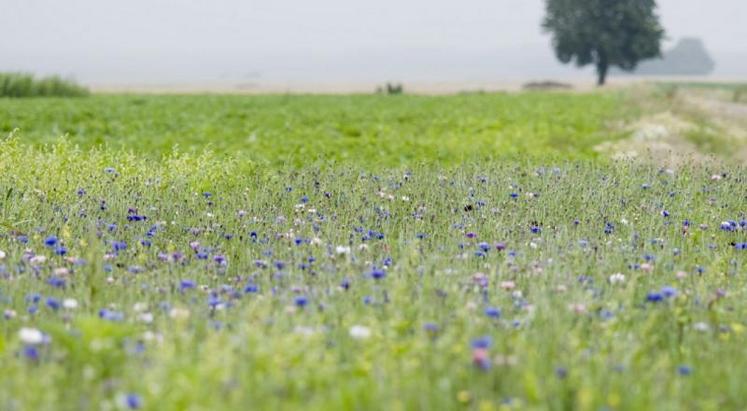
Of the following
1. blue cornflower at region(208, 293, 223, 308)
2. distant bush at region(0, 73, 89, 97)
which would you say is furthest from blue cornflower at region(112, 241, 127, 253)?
distant bush at region(0, 73, 89, 97)

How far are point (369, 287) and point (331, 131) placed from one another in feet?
48.6

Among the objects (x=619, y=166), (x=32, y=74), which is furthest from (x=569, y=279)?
(x=32, y=74)

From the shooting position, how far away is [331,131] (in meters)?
19.9

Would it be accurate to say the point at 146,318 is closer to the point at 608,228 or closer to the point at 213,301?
the point at 213,301

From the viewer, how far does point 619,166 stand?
444 inches

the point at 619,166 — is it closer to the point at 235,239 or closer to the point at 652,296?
the point at 235,239

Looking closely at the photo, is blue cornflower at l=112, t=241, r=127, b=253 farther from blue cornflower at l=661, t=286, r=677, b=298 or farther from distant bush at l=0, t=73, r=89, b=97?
distant bush at l=0, t=73, r=89, b=97

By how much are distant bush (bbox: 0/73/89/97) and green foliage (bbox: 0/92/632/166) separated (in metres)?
11.1

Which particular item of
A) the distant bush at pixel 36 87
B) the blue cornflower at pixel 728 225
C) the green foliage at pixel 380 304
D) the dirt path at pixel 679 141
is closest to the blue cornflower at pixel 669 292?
the green foliage at pixel 380 304

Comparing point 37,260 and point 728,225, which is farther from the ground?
point 37,260

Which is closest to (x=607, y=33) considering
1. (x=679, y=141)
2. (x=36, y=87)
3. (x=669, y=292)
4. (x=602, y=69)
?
(x=602, y=69)

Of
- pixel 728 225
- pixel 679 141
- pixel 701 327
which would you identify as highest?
pixel 701 327

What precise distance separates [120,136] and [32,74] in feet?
72.5

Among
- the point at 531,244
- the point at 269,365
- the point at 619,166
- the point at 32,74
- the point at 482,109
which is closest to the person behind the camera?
the point at 269,365
